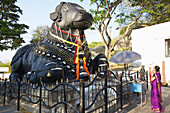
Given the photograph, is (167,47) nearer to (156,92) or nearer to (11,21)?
(156,92)

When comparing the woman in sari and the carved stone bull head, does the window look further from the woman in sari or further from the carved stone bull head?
the carved stone bull head

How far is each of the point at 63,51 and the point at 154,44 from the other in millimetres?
8041

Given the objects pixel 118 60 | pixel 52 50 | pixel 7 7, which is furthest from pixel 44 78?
pixel 7 7

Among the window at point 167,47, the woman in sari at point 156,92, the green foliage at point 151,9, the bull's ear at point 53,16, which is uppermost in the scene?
the green foliage at point 151,9

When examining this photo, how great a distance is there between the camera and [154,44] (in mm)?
9414

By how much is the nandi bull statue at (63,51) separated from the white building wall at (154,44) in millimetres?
6483

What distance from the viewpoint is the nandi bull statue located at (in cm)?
361

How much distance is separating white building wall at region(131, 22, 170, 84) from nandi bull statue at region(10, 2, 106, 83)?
6.48 m

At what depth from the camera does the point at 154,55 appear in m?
9.47

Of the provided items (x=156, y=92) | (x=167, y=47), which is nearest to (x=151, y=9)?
(x=167, y=47)

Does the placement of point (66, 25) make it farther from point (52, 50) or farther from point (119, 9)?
point (119, 9)

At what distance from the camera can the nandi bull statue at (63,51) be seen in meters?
3.61

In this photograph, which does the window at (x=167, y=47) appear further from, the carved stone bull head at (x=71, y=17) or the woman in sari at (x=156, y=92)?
the carved stone bull head at (x=71, y=17)

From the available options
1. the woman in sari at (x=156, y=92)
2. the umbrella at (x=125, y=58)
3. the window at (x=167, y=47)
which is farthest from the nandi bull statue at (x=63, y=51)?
the window at (x=167, y=47)
